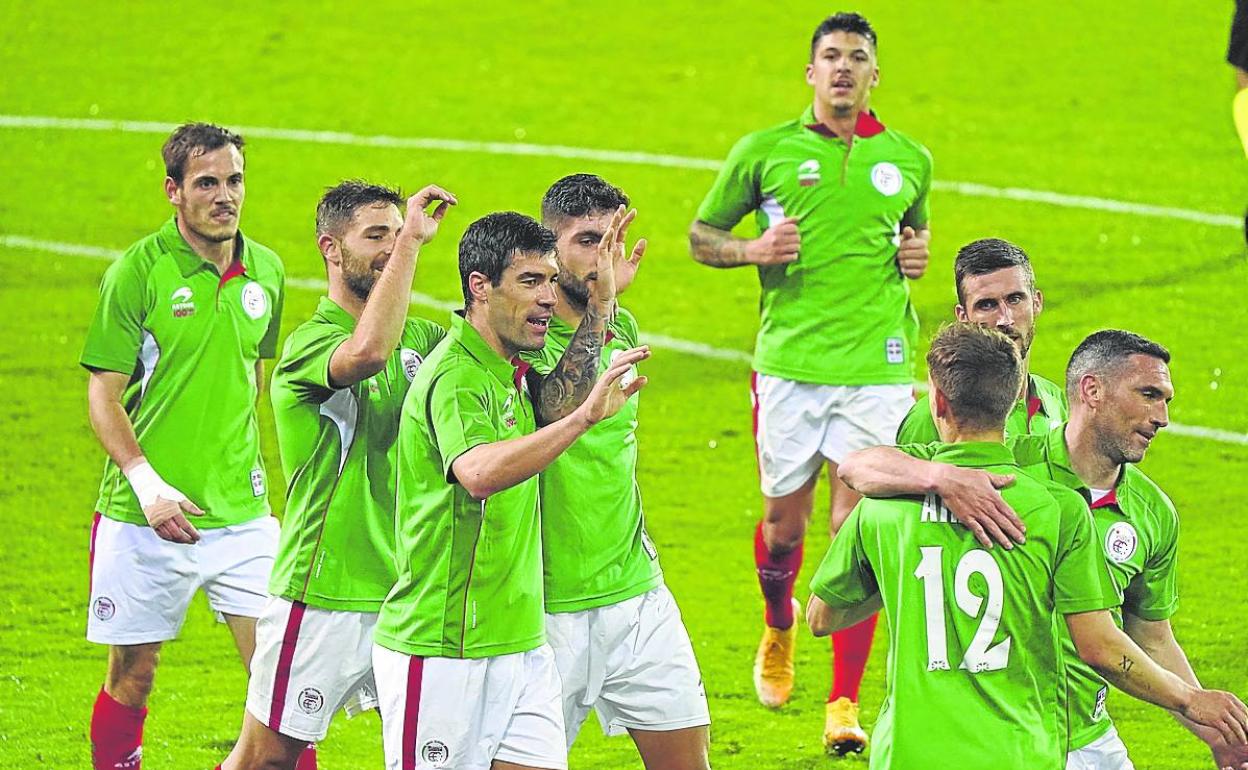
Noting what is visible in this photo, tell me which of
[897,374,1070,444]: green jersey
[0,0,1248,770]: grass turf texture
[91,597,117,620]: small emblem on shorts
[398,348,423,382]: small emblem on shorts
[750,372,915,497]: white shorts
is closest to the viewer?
[897,374,1070,444]: green jersey

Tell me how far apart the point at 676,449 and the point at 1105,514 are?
6255mm

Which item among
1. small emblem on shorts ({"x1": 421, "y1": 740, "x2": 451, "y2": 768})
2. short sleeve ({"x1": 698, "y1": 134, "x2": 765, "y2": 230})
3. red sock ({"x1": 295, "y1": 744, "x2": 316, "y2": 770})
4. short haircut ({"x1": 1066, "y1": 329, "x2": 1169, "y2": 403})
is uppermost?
short sleeve ({"x1": 698, "y1": 134, "x2": 765, "y2": 230})

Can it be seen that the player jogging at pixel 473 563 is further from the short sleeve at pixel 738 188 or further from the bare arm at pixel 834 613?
the short sleeve at pixel 738 188

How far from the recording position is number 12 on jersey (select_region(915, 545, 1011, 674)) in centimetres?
417

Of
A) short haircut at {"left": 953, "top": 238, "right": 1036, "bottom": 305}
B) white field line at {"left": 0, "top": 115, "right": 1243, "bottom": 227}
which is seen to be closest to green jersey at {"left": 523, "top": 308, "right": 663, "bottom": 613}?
short haircut at {"left": 953, "top": 238, "right": 1036, "bottom": 305}

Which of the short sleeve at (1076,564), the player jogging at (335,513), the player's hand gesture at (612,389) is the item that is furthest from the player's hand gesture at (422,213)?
the short sleeve at (1076,564)

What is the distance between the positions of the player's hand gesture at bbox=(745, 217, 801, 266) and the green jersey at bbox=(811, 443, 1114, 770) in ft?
10.2

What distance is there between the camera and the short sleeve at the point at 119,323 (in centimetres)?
613

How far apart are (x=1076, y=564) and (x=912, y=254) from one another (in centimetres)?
330

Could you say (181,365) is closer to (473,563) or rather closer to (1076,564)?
(473,563)

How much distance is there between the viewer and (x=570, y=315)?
18.4ft

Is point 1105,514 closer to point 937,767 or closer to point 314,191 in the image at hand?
point 937,767

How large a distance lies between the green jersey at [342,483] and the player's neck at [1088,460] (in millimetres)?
1954

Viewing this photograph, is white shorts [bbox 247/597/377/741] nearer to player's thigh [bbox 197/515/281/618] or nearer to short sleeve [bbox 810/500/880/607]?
player's thigh [bbox 197/515/281/618]
